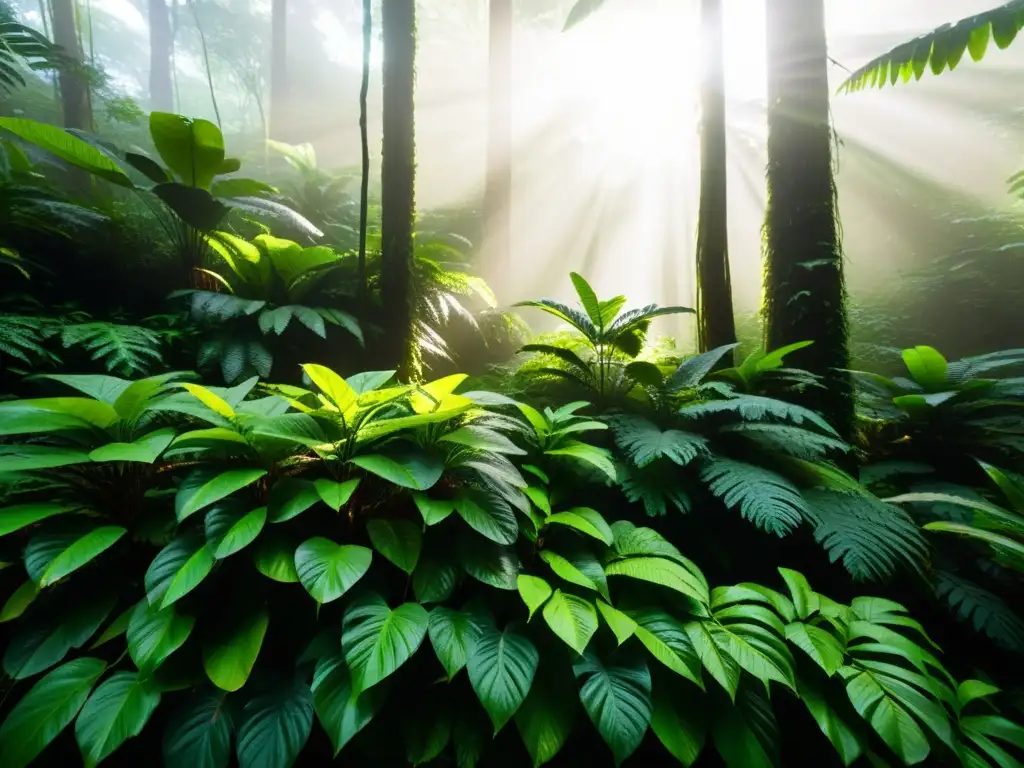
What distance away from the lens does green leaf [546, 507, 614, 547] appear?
134 centimetres

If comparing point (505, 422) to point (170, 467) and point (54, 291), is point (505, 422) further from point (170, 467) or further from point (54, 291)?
point (54, 291)

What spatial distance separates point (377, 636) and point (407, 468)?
1.39 ft

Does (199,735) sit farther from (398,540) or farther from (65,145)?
(65,145)

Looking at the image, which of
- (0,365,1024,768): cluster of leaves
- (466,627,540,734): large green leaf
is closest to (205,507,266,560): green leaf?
(0,365,1024,768): cluster of leaves

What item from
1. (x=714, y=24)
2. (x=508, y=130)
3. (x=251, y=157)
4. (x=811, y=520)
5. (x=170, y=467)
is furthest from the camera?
(x=251, y=157)

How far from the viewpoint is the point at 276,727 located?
975 mm

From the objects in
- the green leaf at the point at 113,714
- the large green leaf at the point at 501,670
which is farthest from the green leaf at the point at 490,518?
the green leaf at the point at 113,714

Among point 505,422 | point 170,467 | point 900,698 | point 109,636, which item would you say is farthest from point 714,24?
point 109,636

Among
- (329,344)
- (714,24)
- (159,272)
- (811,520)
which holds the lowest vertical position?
(811,520)

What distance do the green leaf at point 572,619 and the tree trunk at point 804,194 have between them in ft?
7.15

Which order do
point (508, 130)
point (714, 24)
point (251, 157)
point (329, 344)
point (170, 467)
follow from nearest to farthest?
point (170, 467) → point (329, 344) → point (714, 24) → point (508, 130) → point (251, 157)

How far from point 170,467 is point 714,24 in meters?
4.36

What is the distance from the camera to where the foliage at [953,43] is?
5.64 ft

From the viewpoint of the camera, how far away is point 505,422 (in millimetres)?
1676
